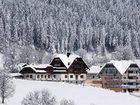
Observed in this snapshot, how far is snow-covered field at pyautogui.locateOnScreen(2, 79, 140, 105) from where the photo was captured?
8681cm

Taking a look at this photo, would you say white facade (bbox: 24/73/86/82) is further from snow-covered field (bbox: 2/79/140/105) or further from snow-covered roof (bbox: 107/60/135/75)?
snow-covered field (bbox: 2/79/140/105)

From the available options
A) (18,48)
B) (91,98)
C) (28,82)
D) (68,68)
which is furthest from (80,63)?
(18,48)

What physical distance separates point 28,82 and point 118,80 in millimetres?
30924

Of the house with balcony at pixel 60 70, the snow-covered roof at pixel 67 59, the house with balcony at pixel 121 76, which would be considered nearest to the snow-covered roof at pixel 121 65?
the house with balcony at pixel 121 76

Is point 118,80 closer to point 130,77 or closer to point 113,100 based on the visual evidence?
point 130,77

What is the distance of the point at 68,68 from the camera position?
429ft

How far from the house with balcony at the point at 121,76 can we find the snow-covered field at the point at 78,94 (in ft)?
75.3

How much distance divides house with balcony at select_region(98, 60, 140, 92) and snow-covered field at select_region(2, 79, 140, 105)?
22949mm

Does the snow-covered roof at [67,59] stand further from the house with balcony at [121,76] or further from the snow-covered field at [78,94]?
the snow-covered field at [78,94]

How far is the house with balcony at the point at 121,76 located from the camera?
12331cm

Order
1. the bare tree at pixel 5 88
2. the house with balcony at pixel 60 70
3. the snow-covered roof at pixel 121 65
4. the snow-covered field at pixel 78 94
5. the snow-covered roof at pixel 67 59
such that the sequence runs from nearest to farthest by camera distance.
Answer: the bare tree at pixel 5 88 → the snow-covered field at pixel 78 94 → the house with balcony at pixel 60 70 → the snow-covered roof at pixel 121 65 → the snow-covered roof at pixel 67 59

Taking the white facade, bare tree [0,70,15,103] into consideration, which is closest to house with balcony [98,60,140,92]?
the white facade

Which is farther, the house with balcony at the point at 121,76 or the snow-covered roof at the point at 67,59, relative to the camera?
the snow-covered roof at the point at 67,59

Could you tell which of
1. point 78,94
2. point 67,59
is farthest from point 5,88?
point 67,59
